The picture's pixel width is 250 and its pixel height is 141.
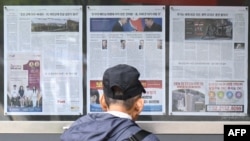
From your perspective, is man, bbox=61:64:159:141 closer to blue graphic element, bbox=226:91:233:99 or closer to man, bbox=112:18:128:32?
man, bbox=112:18:128:32

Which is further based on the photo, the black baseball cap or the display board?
the display board

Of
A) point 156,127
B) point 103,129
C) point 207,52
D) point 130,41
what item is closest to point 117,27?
point 130,41

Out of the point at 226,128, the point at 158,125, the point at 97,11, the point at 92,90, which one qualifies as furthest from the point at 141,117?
the point at 97,11

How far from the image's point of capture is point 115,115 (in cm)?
204

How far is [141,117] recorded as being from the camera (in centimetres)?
362

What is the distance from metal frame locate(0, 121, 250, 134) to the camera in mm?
3594

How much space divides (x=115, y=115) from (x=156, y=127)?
160 centimetres

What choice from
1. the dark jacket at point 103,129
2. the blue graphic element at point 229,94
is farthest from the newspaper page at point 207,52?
the dark jacket at point 103,129

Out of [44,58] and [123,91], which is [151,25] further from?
[123,91]

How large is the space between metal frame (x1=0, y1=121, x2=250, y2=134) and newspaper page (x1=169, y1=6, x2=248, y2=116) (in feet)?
0.40

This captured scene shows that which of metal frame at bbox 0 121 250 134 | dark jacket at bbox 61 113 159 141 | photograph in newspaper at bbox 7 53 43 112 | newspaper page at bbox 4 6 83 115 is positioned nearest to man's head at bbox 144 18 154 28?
newspaper page at bbox 4 6 83 115

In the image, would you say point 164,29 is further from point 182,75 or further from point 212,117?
point 212,117

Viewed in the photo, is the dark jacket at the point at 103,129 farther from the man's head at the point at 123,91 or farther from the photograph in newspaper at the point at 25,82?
the photograph in newspaper at the point at 25,82

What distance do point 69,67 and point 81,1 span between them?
20.0 inches
